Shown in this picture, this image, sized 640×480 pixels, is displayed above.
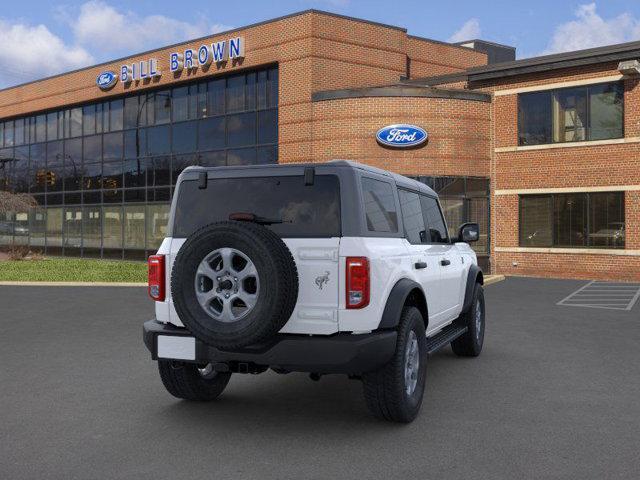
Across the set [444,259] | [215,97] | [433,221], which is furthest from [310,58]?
[444,259]

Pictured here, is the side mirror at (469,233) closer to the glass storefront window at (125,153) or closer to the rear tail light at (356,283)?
the rear tail light at (356,283)

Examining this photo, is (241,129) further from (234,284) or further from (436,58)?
(234,284)

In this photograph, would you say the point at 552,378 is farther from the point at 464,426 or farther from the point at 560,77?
the point at 560,77

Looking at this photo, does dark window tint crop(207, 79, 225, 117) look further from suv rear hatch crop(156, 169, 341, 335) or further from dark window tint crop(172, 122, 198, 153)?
suv rear hatch crop(156, 169, 341, 335)

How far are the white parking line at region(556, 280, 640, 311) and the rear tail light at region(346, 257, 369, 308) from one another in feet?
34.3

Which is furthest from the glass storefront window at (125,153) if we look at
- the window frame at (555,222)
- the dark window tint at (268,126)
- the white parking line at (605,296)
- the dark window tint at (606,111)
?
the white parking line at (605,296)

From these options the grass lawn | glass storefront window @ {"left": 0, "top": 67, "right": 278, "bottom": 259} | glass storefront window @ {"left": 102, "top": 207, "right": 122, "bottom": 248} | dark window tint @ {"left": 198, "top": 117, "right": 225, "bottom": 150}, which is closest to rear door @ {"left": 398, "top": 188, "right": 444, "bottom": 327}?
the grass lawn

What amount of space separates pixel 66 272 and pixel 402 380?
66.0 feet

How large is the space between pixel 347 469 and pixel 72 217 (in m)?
32.6

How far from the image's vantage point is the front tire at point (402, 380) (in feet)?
17.4

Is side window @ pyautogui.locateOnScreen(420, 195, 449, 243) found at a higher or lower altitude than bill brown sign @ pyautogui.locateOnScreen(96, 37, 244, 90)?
lower

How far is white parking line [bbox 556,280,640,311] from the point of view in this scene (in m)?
14.5

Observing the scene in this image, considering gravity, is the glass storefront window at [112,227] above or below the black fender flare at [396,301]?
above

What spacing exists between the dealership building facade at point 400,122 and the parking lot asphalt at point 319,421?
44.2 ft
